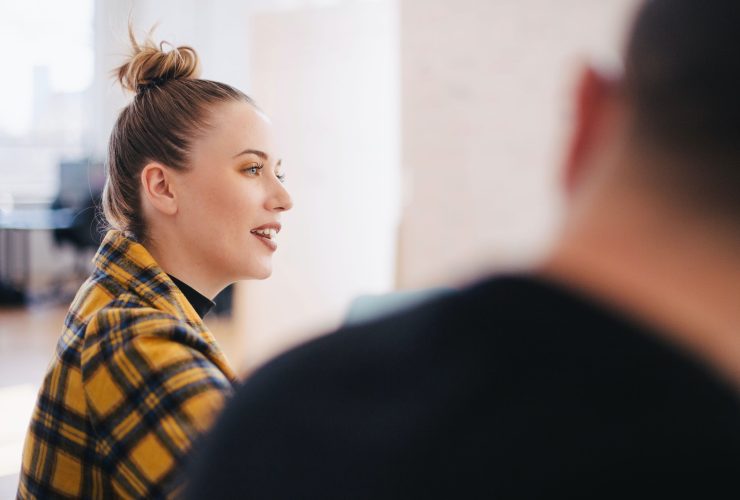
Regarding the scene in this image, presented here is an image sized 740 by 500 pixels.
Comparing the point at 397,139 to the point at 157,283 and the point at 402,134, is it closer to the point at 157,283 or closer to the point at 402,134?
the point at 402,134

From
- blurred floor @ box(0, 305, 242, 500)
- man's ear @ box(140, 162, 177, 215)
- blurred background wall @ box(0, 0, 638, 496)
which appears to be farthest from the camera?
blurred background wall @ box(0, 0, 638, 496)

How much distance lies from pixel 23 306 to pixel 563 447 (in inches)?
259

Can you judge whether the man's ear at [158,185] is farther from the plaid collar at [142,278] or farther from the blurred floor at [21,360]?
the blurred floor at [21,360]

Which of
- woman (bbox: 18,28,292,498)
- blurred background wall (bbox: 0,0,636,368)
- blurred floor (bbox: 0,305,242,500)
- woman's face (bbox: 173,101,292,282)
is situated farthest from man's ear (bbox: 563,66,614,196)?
blurred background wall (bbox: 0,0,636,368)

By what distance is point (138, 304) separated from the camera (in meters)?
0.98

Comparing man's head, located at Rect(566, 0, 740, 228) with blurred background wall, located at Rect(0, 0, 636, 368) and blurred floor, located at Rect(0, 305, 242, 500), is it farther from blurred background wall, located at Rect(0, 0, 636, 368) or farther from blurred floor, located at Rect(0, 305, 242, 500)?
blurred background wall, located at Rect(0, 0, 636, 368)

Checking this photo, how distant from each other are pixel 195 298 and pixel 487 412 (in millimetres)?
971

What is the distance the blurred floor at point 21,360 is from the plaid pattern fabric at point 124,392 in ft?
5.89

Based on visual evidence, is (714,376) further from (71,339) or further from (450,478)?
(71,339)

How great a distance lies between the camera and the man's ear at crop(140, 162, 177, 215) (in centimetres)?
122

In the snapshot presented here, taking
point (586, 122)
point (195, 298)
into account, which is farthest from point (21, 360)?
point (586, 122)

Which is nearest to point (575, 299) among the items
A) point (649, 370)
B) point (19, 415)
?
point (649, 370)

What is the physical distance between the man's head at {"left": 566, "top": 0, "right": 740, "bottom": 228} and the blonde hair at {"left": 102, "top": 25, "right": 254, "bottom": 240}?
960 mm

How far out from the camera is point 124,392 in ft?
2.82
